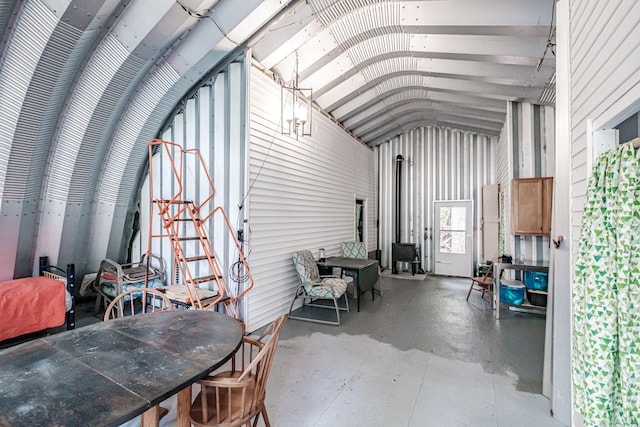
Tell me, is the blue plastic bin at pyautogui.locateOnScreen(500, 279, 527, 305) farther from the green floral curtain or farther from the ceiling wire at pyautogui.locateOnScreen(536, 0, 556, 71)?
the green floral curtain

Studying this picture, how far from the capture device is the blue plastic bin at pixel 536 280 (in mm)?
4840

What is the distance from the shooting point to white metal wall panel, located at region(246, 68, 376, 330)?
4.16 m

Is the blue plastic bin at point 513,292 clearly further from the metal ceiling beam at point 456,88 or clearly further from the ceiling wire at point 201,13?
the ceiling wire at point 201,13

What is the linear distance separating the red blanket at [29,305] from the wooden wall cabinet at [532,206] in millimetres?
6522

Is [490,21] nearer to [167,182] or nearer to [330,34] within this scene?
[330,34]

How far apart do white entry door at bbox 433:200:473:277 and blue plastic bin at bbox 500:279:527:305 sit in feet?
9.29

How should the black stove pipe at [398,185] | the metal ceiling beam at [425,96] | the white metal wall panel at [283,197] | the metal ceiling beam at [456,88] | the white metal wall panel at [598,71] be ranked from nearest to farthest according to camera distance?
the white metal wall panel at [598,71] → the white metal wall panel at [283,197] → the metal ceiling beam at [456,88] → the metal ceiling beam at [425,96] → the black stove pipe at [398,185]

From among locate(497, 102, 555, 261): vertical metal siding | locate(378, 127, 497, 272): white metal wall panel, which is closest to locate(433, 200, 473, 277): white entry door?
locate(378, 127, 497, 272): white metal wall panel

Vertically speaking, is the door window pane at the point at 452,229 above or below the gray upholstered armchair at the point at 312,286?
above

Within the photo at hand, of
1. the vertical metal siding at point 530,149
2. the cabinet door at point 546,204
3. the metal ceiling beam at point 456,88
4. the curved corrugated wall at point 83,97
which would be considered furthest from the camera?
the vertical metal siding at point 530,149

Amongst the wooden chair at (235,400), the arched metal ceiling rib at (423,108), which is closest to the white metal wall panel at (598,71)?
the wooden chair at (235,400)

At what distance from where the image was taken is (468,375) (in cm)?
294

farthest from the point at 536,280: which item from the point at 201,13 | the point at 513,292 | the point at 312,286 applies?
the point at 201,13

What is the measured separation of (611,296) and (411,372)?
2.06 metres
